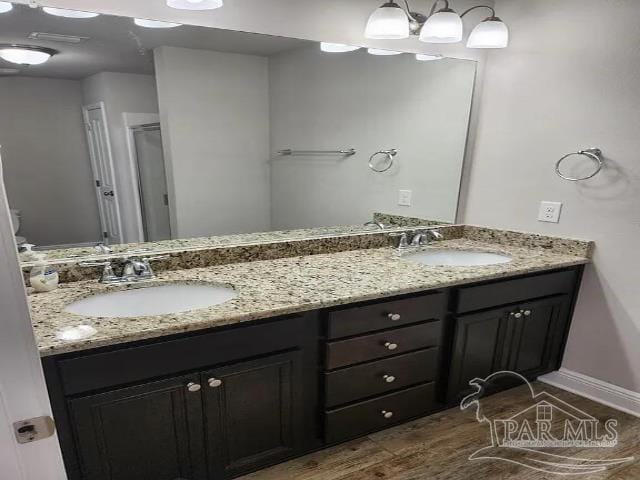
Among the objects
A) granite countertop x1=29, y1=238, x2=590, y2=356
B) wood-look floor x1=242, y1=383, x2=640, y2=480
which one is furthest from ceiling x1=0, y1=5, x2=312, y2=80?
wood-look floor x1=242, y1=383, x2=640, y2=480

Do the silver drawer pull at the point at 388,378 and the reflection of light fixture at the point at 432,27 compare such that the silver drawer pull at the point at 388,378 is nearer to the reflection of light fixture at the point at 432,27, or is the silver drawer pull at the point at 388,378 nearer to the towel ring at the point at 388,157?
the towel ring at the point at 388,157

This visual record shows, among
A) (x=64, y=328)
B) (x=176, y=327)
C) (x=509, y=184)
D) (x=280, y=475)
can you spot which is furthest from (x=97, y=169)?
(x=509, y=184)

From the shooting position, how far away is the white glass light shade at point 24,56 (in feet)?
4.34

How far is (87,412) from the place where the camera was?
1137 mm

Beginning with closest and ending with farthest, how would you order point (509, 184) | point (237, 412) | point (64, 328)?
point (64, 328), point (237, 412), point (509, 184)

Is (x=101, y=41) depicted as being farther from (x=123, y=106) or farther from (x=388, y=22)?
(x=388, y=22)

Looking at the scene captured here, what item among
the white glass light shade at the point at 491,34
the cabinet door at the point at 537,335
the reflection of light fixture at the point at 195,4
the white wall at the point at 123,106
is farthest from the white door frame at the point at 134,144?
the cabinet door at the point at 537,335

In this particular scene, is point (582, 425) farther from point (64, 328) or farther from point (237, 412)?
point (64, 328)

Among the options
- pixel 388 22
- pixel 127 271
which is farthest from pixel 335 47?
pixel 127 271

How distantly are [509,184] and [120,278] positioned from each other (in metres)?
2.06

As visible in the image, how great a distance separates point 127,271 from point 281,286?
0.60m

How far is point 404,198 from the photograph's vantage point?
2.39 metres

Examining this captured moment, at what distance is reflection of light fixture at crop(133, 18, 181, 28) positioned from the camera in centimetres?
149

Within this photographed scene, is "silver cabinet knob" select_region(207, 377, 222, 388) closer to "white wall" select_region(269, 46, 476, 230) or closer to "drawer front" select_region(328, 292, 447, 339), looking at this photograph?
"drawer front" select_region(328, 292, 447, 339)
